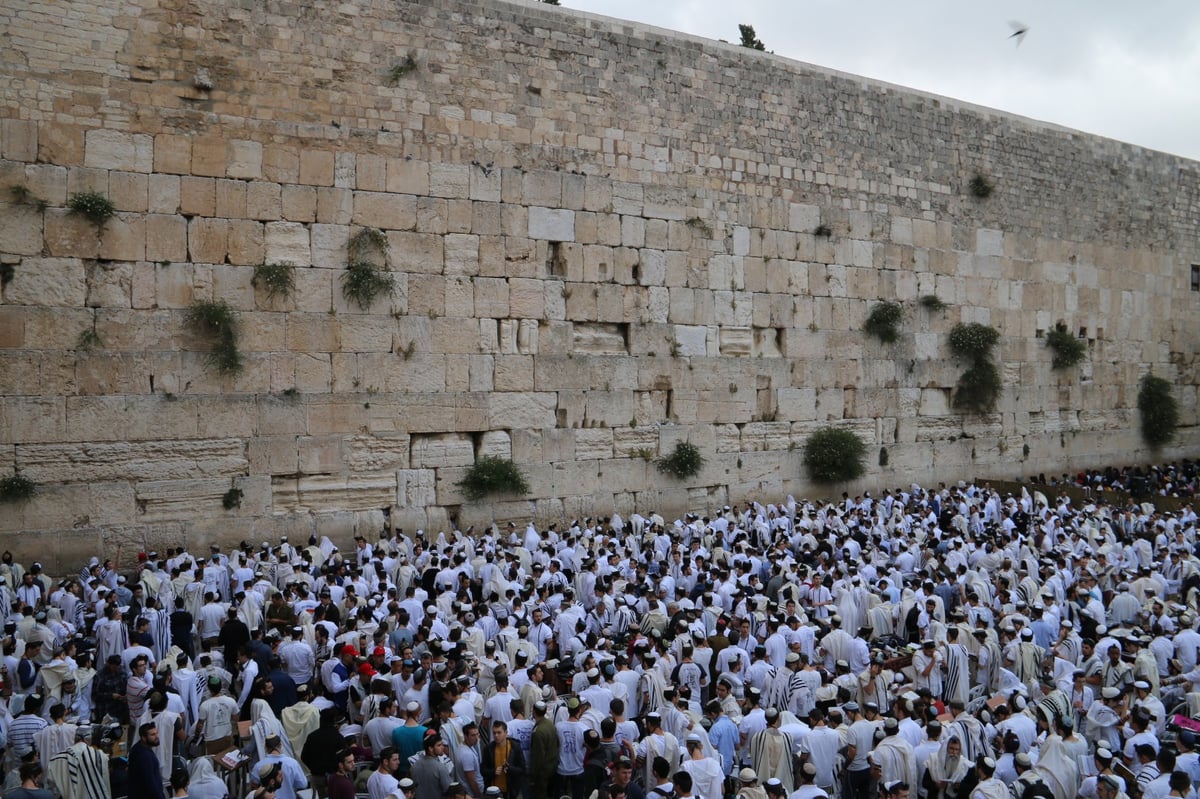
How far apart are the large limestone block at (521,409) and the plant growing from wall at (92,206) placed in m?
5.53

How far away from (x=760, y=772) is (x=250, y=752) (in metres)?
3.73

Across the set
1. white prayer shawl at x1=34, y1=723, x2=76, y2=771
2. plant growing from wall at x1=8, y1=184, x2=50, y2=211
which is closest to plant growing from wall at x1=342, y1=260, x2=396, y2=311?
plant growing from wall at x1=8, y1=184, x2=50, y2=211

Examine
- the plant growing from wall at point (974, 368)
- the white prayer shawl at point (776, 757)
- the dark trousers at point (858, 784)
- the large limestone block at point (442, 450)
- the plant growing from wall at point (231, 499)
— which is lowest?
the dark trousers at point (858, 784)

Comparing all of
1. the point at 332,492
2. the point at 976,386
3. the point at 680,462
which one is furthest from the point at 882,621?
the point at 976,386

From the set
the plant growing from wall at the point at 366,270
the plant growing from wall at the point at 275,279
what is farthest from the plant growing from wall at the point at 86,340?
the plant growing from wall at the point at 366,270

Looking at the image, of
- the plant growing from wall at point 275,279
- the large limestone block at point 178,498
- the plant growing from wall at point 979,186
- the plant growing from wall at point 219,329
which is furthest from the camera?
the plant growing from wall at point 979,186

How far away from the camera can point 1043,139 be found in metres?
21.2

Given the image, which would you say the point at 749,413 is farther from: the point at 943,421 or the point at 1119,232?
the point at 1119,232

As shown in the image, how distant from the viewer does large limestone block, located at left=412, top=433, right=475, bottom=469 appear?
1385 cm

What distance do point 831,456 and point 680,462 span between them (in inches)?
123

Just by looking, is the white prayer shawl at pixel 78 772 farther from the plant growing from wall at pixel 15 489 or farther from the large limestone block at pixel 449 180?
the large limestone block at pixel 449 180

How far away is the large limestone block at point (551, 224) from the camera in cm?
1473

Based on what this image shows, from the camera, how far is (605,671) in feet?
24.8

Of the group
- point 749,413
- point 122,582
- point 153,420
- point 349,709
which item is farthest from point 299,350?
point 749,413
